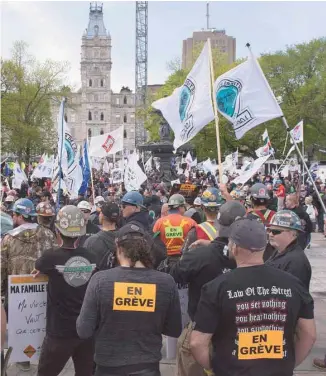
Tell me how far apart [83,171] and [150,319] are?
32.7 feet

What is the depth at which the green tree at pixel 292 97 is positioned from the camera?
41594 mm

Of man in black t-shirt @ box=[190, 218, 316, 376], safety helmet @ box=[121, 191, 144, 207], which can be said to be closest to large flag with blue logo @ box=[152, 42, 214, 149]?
safety helmet @ box=[121, 191, 144, 207]

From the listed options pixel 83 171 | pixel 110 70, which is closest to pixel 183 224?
pixel 83 171

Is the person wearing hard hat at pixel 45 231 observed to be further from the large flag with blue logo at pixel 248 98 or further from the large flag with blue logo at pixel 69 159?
the large flag with blue logo at pixel 69 159

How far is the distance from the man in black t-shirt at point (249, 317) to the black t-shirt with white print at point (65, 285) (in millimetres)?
1248

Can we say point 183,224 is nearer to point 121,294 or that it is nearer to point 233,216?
point 233,216

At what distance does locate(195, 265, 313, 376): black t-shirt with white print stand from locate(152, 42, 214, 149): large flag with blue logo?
4.49m

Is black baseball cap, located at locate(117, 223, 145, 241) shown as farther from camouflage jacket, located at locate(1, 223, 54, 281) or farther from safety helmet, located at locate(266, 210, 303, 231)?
camouflage jacket, located at locate(1, 223, 54, 281)

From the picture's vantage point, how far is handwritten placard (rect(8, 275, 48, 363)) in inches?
165

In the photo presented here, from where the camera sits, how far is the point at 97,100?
134125mm

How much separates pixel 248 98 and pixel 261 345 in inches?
195

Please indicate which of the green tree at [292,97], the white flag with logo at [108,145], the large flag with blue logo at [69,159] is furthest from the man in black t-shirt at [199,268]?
the green tree at [292,97]

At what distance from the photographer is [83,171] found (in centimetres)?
1277

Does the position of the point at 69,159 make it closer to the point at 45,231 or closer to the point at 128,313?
the point at 45,231
